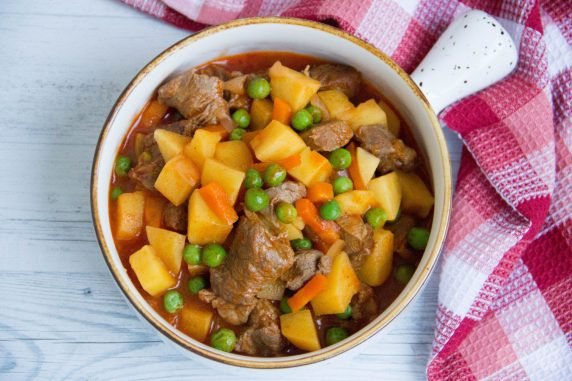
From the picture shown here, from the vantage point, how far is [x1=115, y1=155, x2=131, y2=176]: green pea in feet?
10.4

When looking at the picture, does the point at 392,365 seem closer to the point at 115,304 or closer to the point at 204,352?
the point at 204,352

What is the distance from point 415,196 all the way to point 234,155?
0.81 metres

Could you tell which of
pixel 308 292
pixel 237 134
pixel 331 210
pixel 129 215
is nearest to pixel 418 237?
pixel 331 210

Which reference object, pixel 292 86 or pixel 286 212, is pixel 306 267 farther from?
pixel 292 86

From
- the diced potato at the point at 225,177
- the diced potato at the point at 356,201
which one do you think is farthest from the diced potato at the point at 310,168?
the diced potato at the point at 225,177

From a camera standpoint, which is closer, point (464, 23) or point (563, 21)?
point (464, 23)

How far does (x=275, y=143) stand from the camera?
298cm

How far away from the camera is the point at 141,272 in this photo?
2.97 meters

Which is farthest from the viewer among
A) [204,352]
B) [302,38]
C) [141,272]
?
[302,38]

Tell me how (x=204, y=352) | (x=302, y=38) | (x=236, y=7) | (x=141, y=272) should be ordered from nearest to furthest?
(x=204, y=352) < (x=141, y=272) < (x=302, y=38) < (x=236, y=7)

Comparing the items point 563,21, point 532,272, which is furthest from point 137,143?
point 563,21

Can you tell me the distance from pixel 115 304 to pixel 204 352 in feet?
2.77

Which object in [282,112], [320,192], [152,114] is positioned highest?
[282,112]

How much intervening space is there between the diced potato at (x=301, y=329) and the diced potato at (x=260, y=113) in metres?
0.86
